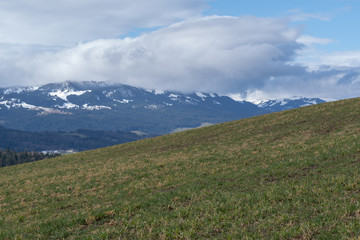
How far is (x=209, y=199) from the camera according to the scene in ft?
58.2

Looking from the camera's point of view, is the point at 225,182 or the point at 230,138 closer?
the point at 225,182

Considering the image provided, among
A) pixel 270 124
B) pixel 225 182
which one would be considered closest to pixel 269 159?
pixel 225 182

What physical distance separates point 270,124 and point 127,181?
105ft

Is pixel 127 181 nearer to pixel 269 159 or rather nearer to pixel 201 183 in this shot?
pixel 201 183

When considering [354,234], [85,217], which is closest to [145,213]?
[85,217]

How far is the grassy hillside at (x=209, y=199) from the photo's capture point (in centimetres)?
A: 1266

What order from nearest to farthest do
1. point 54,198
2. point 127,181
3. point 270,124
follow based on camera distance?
point 54,198 < point 127,181 < point 270,124

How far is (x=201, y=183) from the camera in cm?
2288

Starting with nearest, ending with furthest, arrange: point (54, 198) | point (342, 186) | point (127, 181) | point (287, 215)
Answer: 1. point (287, 215)
2. point (342, 186)
3. point (54, 198)
4. point (127, 181)

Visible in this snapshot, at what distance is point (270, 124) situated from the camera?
5303 cm

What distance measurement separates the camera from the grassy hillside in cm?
1266

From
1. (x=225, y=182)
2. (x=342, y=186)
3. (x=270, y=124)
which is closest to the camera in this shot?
(x=342, y=186)

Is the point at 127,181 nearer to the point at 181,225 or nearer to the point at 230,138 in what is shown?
the point at 181,225

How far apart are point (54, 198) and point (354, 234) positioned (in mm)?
20876
